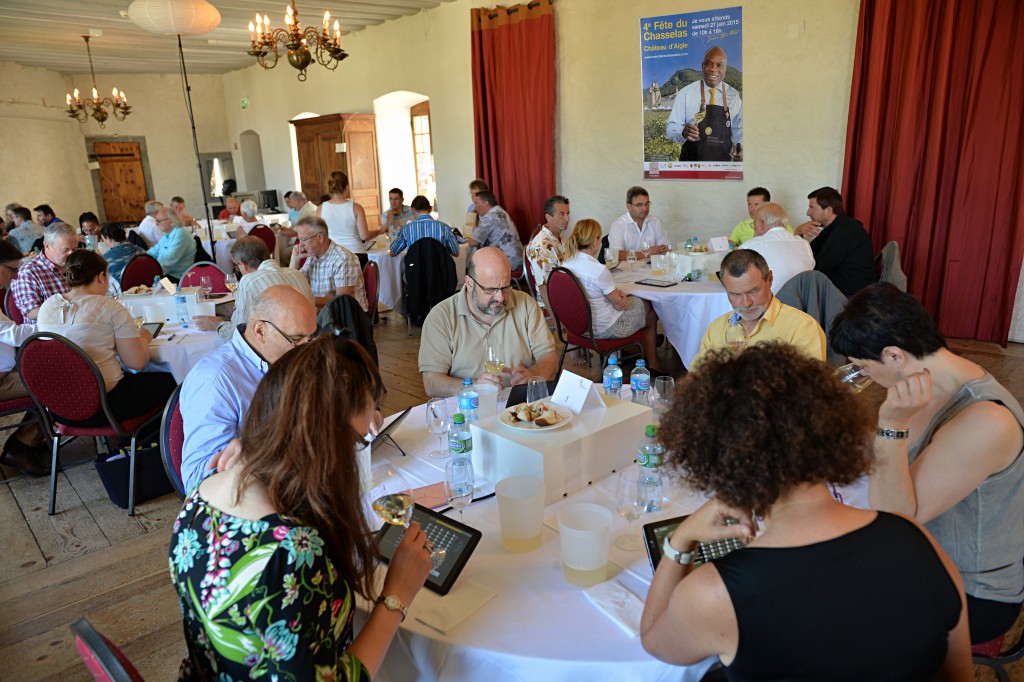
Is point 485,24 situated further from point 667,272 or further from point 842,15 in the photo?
point 667,272

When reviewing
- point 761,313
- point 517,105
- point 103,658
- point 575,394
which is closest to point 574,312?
point 761,313

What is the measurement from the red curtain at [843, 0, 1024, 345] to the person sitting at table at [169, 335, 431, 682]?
5359 mm

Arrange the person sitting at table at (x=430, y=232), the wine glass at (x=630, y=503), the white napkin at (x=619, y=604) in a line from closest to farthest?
the white napkin at (x=619, y=604) < the wine glass at (x=630, y=503) < the person sitting at table at (x=430, y=232)

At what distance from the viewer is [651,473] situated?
71.2 inches

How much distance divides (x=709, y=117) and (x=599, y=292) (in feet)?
9.64

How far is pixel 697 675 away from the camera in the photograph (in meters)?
1.24

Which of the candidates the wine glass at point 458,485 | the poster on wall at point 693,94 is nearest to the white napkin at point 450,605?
the wine glass at point 458,485

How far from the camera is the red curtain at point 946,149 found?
4816mm

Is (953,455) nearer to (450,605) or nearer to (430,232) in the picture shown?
(450,605)

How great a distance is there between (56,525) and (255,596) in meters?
2.84

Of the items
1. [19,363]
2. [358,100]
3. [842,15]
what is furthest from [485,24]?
[19,363]

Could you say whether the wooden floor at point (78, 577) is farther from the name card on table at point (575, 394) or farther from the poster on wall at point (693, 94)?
the poster on wall at point (693, 94)

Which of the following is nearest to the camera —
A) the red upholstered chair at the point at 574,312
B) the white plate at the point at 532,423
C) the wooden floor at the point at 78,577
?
the white plate at the point at 532,423

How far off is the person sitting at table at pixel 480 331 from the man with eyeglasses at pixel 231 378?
661 millimetres
